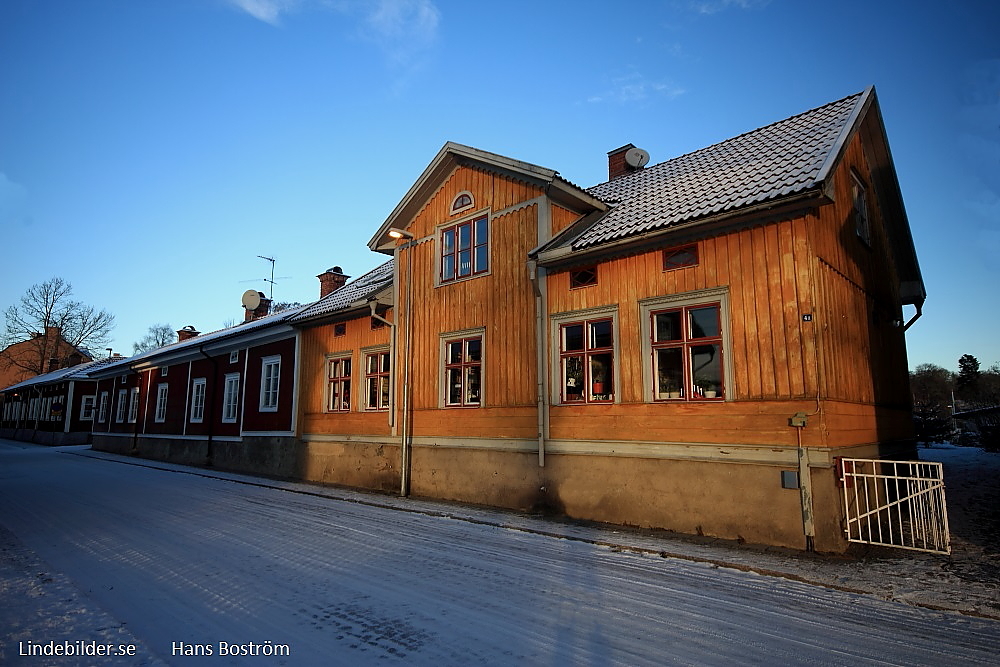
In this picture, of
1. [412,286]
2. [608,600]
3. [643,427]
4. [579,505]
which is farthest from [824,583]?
[412,286]

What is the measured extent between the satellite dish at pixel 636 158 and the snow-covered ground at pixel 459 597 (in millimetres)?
10840

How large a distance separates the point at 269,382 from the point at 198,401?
6681mm

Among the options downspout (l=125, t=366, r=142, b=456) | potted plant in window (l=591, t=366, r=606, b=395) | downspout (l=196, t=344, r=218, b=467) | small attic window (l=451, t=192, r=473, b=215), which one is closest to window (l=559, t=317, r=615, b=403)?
potted plant in window (l=591, t=366, r=606, b=395)

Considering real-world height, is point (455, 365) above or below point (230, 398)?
above

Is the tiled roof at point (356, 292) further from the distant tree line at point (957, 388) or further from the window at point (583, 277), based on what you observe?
the distant tree line at point (957, 388)

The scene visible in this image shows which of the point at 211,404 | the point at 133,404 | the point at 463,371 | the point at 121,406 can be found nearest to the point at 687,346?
the point at 463,371

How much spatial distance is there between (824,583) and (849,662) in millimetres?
2335

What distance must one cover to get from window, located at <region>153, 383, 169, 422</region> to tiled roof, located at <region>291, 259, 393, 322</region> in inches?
521

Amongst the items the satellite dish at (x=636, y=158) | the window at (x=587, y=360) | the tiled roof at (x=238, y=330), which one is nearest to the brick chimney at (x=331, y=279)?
the tiled roof at (x=238, y=330)

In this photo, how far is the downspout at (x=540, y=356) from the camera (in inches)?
438

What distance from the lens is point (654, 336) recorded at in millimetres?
9844

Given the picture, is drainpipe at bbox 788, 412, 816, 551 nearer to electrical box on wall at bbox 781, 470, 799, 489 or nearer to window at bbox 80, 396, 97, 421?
electrical box on wall at bbox 781, 470, 799, 489

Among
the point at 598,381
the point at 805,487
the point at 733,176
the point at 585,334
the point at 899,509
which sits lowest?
the point at 899,509

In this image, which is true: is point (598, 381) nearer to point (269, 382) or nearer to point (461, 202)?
point (461, 202)
